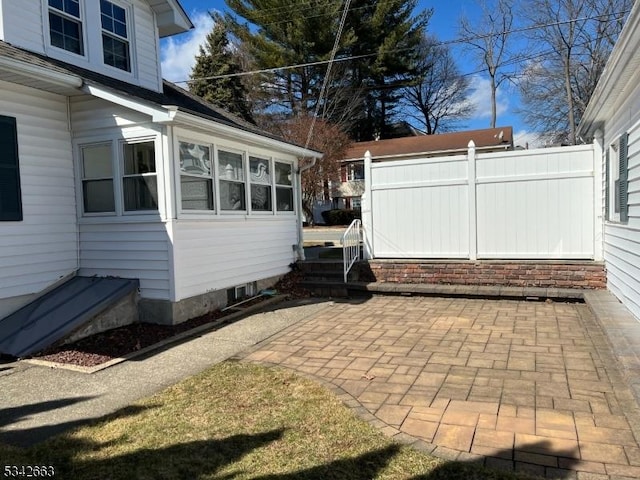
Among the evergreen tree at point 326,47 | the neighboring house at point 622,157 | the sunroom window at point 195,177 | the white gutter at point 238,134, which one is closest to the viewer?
the neighboring house at point 622,157

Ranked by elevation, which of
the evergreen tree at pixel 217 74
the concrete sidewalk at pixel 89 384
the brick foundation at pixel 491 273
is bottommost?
the concrete sidewalk at pixel 89 384

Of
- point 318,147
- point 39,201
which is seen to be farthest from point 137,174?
point 318,147

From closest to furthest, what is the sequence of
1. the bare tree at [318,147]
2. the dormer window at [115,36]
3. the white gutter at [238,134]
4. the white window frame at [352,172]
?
the white gutter at [238,134] < the dormer window at [115,36] < the bare tree at [318,147] < the white window frame at [352,172]

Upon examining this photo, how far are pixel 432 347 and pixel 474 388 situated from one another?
4.11 ft

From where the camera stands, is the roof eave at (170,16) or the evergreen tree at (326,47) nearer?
the roof eave at (170,16)

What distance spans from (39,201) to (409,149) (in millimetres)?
26655

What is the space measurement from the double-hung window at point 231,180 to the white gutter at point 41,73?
7.62 ft

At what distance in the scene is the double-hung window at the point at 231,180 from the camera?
796cm

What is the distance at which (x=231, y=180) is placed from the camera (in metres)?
8.18

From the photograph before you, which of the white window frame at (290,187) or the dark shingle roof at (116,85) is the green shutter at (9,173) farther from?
the white window frame at (290,187)

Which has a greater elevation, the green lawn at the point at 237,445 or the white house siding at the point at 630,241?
the white house siding at the point at 630,241

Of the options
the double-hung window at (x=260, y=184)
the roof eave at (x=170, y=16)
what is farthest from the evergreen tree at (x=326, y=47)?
the double-hung window at (x=260, y=184)

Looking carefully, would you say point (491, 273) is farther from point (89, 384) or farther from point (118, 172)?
point (89, 384)

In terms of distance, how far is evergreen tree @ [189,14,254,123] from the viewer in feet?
89.9
